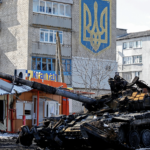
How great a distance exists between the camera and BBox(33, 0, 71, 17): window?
33.8 meters

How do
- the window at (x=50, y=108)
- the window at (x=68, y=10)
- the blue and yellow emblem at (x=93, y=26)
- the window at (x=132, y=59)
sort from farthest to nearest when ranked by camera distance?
the window at (x=132, y=59) < the blue and yellow emblem at (x=93, y=26) < the window at (x=68, y=10) < the window at (x=50, y=108)

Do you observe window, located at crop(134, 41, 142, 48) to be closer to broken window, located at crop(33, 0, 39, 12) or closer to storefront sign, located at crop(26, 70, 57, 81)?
broken window, located at crop(33, 0, 39, 12)

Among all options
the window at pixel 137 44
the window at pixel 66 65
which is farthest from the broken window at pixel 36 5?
the window at pixel 137 44

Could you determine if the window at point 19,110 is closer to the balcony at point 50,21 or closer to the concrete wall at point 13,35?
the concrete wall at point 13,35

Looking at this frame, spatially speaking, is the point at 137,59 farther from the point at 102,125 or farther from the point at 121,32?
the point at 102,125

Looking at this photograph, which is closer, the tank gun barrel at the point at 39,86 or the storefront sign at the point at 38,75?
the tank gun barrel at the point at 39,86

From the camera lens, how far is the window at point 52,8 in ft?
111

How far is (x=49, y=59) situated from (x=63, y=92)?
66.4 ft

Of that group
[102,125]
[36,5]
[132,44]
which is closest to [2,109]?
[102,125]

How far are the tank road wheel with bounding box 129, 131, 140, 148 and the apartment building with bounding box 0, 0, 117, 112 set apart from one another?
19625 mm

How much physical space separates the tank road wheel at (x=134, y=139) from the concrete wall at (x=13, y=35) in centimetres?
2056

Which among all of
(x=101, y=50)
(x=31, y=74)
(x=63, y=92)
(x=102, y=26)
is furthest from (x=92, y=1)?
(x=63, y=92)

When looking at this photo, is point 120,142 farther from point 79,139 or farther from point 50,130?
point 50,130

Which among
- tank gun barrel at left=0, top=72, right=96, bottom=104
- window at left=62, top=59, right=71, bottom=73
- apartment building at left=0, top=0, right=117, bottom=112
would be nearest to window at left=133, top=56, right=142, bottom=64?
apartment building at left=0, top=0, right=117, bottom=112
